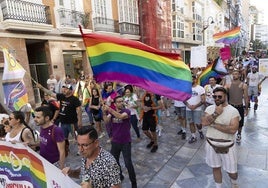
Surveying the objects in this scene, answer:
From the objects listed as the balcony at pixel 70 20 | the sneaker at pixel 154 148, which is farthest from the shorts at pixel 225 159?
the balcony at pixel 70 20

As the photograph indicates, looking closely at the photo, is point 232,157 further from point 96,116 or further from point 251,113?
point 251,113

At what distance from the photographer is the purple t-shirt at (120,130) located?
13.5 ft

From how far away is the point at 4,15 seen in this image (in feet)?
38.4

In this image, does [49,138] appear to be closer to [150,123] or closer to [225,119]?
[225,119]

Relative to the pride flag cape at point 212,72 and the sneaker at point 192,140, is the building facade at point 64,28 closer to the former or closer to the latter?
the pride flag cape at point 212,72

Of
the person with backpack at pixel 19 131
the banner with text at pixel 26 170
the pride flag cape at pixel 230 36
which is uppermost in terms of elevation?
the pride flag cape at pixel 230 36

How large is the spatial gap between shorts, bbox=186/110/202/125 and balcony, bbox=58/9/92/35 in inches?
386

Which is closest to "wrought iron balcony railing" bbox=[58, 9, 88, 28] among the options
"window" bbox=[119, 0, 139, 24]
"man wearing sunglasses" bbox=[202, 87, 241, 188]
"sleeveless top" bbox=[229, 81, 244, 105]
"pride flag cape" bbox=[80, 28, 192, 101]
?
"window" bbox=[119, 0, 139, 24]

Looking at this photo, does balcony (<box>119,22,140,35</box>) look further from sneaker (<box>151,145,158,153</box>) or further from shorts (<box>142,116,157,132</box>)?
sneaker (<box>151,145,158,153</box>)

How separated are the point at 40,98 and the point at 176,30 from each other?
20130mm

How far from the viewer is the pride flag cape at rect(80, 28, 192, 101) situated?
149 inches

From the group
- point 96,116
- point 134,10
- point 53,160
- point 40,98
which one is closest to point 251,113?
point 96,116

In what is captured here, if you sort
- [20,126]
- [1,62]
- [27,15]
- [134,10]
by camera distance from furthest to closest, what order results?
[134,10], [27,15], [1,62], [20,126]

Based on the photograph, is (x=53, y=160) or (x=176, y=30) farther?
(x=176, y=30)
